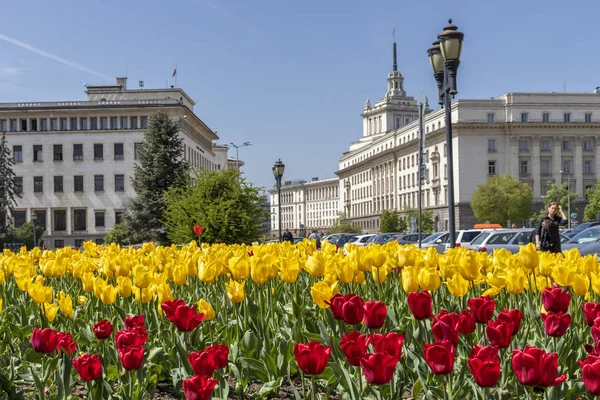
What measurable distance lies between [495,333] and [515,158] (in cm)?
8723

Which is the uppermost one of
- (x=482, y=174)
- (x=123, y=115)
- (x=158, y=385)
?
(x=123, y=115)

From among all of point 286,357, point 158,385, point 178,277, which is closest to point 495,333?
point 286,357

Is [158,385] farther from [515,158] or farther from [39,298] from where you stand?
[515,158]

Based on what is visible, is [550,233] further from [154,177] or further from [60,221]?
[60,221]

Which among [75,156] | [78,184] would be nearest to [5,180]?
[78,184]

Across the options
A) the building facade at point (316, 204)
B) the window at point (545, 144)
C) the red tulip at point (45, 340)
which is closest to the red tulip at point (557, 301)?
the red tulip at point (45, 340)

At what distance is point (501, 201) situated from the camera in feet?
248

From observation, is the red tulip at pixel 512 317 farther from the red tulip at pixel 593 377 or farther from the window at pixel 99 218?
the window at pixel 99 218

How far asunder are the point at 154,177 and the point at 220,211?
32.9 metres

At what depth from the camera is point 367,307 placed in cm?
320

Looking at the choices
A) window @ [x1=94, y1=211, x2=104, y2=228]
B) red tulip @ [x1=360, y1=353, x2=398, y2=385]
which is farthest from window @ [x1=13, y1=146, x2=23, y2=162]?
red tulip @ [x1=360, y1=353, x2=398, y2=385]

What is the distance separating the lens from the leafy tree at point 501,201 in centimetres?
7569

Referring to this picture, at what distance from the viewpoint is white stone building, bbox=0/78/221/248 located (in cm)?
7219

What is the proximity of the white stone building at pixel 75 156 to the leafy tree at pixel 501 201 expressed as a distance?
3023 cm
